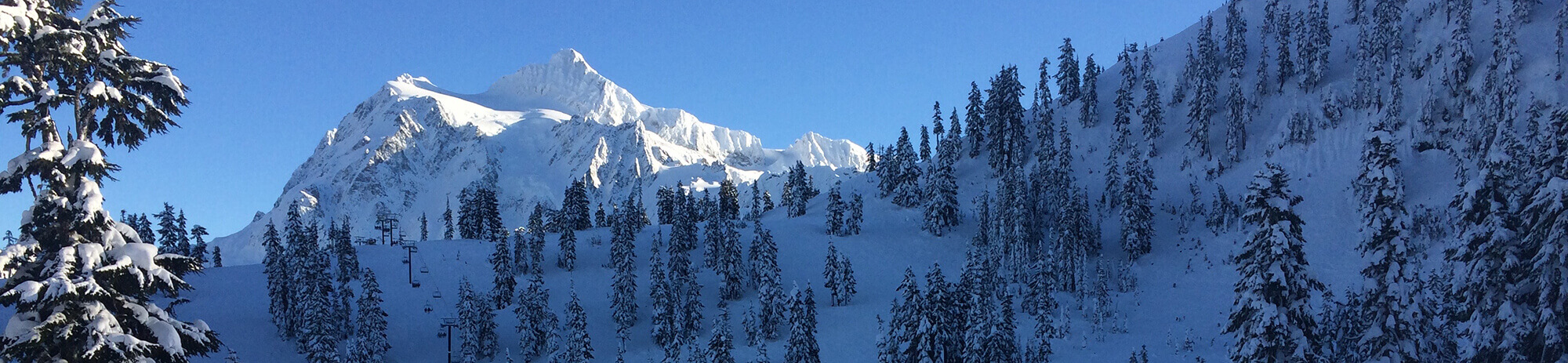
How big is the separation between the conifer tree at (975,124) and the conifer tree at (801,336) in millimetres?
69708

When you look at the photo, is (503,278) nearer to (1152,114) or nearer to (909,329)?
(909,329)

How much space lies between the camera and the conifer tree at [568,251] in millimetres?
107625

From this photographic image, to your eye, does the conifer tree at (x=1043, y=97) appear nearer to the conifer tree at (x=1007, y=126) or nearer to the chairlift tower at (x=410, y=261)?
the conifer tree at (x=1007, y=126)

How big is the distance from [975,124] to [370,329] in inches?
3323

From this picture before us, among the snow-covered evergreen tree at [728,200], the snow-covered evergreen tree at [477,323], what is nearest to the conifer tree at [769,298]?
the snow-covered evergreen tree at [477,323]

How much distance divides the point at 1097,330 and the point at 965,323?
2365 centimetres

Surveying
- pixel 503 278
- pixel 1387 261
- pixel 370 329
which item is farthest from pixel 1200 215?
pixel 370 329

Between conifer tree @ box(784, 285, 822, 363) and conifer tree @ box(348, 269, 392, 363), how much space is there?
3750 centimetres

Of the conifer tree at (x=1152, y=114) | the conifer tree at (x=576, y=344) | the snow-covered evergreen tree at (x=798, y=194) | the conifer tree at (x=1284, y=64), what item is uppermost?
the conifer tree at (x=1284, y=64)

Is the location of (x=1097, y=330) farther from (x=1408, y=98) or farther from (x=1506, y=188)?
(x=1506, y=188)

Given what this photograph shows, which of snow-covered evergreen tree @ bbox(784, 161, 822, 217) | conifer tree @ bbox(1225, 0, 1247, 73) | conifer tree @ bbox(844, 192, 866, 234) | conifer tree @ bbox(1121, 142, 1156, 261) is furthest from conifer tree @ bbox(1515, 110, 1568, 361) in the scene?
snow-covered evergreen tree @ bbox(784, 161, 822, 217)

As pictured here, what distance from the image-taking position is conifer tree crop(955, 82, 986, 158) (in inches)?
5084

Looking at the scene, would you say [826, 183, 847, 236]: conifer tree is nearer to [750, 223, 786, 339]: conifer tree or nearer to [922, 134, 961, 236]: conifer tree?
[922, 134, 961, 236]: conifer tree

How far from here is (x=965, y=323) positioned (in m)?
58.1
